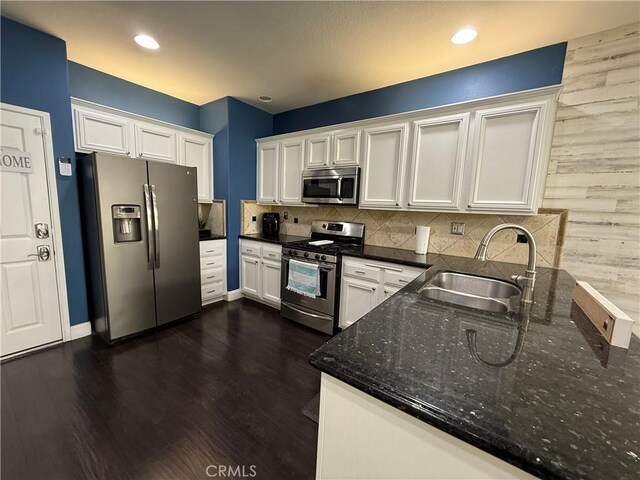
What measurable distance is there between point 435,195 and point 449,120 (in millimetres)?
669

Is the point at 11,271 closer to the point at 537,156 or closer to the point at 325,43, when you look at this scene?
the point at 325,43

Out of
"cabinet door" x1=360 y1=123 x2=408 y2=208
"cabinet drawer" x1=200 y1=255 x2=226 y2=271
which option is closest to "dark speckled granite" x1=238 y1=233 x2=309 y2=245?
"cabinet drawer" x1=200 y1=255 x2=226 y2=271

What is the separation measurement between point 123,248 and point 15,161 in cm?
102

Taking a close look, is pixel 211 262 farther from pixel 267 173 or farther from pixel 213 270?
pixel 267 173

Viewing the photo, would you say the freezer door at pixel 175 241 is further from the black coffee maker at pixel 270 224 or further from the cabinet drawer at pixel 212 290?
the black coffee maker at pixel 270 224

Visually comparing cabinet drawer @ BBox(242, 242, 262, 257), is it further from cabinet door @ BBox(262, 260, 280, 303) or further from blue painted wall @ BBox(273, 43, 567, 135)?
blue painted wall @ BBox(273, 43, 567, 135)

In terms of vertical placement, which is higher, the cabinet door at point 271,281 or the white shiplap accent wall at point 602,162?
the white shiplap accent wall at point 602,162

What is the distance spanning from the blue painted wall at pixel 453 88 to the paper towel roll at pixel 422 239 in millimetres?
1299

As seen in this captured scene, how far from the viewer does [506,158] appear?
7.11ft

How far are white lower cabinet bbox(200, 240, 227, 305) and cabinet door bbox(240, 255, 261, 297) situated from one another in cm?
25

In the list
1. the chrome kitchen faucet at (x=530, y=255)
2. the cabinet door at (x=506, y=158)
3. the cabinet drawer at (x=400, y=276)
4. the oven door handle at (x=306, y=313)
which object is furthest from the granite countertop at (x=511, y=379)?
the oven door handle at (x=306, y=313)

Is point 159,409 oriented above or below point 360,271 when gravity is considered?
below

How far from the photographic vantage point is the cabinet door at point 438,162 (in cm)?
235

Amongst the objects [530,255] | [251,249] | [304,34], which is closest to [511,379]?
[530,255]
